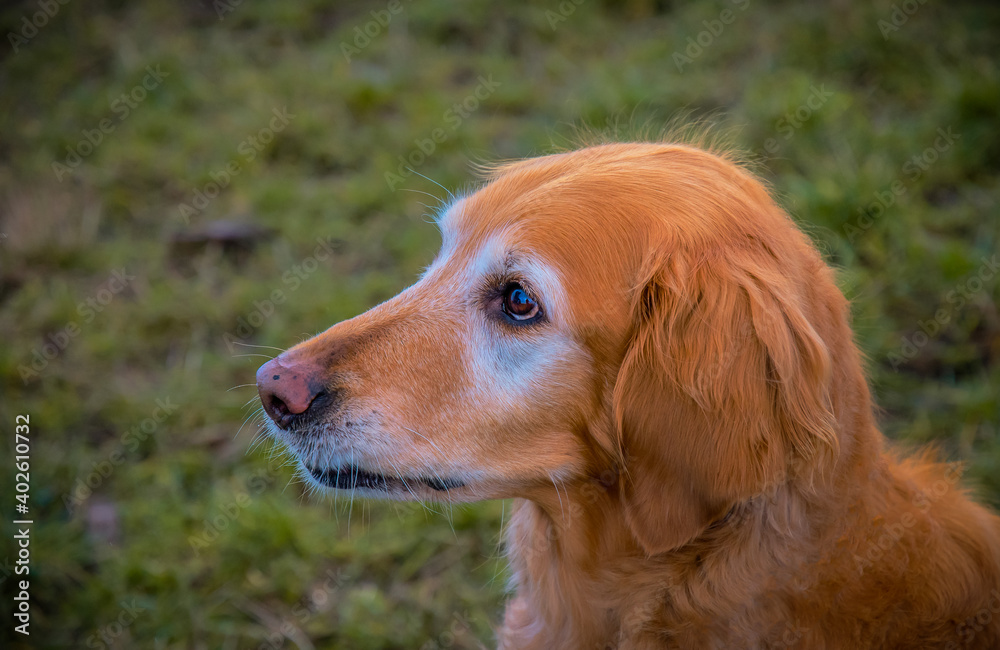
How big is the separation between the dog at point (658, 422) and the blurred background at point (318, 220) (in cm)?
104

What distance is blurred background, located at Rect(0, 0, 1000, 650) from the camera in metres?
3.33

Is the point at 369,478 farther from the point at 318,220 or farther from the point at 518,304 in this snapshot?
the point at 318,220

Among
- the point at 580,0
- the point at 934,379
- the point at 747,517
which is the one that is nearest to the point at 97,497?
the point at 747,517

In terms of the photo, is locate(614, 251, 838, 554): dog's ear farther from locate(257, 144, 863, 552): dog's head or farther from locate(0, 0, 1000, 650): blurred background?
locate(0, 0, 1000, 650): blurred background

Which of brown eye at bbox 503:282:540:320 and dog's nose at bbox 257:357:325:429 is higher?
brown eye at bbox 503:282:540:320

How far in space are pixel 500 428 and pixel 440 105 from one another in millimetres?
4173

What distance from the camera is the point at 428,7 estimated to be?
6.60 meters

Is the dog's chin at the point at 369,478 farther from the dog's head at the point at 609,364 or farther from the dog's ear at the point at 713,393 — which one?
the dog's ear at the point at 713,393

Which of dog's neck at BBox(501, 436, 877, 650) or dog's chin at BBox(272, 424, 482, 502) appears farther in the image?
dog's chin at BBox(272, 424, 482, 502)

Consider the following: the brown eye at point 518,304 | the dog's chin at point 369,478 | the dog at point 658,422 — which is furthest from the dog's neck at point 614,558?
the brown eye at point 518,304

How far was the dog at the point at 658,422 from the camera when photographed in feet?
6.29

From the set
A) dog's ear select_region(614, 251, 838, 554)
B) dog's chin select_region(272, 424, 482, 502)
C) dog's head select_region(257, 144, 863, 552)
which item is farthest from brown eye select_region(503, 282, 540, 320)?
dog's chin select_region(272, 424, 482, 502)

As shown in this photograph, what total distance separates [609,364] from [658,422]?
0.21 m

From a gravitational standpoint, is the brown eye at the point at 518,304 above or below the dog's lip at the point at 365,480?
above
